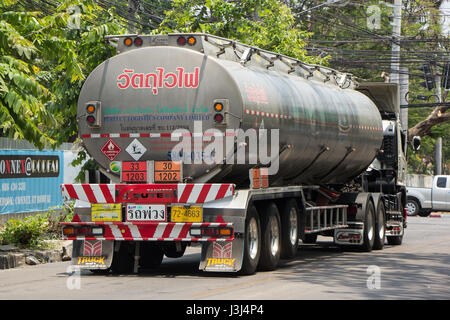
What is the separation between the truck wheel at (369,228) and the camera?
63.8 feet

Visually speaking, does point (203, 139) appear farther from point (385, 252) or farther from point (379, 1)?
point (379, 1)

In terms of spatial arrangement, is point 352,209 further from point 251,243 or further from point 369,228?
point 251,243

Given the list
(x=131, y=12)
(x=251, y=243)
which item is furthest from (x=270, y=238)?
(x=131, y=12)

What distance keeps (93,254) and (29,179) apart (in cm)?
892

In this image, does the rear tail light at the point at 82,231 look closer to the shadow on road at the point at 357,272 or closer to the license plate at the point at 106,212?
the license plate at the point at 106,212

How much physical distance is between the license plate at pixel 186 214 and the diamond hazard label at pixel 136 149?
3.51ft

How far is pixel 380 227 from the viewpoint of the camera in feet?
67.3

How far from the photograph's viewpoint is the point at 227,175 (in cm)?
1380

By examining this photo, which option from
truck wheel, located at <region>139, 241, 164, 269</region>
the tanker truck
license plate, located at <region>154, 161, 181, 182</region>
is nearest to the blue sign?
truck wheel, located at <region>139, 241, 164, 269</region>

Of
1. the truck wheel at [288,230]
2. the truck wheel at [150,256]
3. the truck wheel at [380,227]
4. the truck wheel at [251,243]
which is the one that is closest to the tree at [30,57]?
the truck wheel at [150,256]

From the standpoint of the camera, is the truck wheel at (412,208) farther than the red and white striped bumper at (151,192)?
Yes

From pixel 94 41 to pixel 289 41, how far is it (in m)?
10.7

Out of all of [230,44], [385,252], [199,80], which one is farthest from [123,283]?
[385,252]

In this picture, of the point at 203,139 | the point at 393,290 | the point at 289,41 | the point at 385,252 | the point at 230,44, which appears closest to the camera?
the point at 393,290
